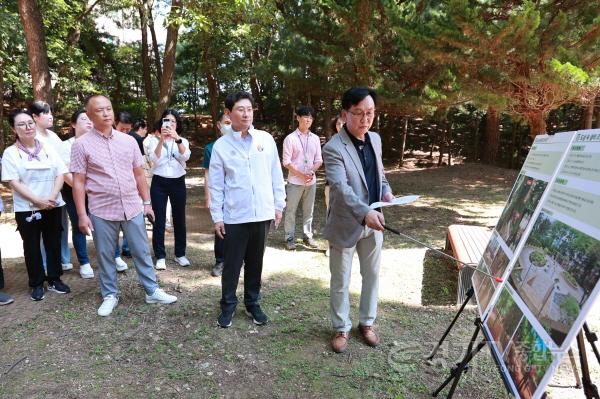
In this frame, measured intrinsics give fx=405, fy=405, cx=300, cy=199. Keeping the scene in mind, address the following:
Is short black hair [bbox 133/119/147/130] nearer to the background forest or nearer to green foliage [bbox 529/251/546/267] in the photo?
the background forest

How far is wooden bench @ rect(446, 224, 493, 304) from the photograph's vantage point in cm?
368

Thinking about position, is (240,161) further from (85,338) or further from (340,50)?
(340,50)

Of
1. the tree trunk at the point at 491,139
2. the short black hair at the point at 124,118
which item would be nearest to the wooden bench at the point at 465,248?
the short black hair at the point at 124,118

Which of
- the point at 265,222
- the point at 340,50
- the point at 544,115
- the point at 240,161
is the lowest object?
the point at 265,222

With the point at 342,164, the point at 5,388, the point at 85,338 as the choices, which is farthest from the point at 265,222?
the point at 5,388

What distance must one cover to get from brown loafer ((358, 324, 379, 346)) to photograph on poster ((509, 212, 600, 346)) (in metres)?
1.36

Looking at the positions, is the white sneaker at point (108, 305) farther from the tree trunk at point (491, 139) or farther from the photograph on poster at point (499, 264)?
the tree trunk at point (491, 139)

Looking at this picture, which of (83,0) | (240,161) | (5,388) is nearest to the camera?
(5,388)

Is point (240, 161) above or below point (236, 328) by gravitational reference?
above

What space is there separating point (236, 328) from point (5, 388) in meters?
1.52

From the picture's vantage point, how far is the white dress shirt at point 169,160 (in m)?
4.22

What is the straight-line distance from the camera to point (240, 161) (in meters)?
3.08

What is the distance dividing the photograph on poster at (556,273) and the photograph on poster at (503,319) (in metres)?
0.07

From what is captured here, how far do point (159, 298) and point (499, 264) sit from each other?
9.23 ft
